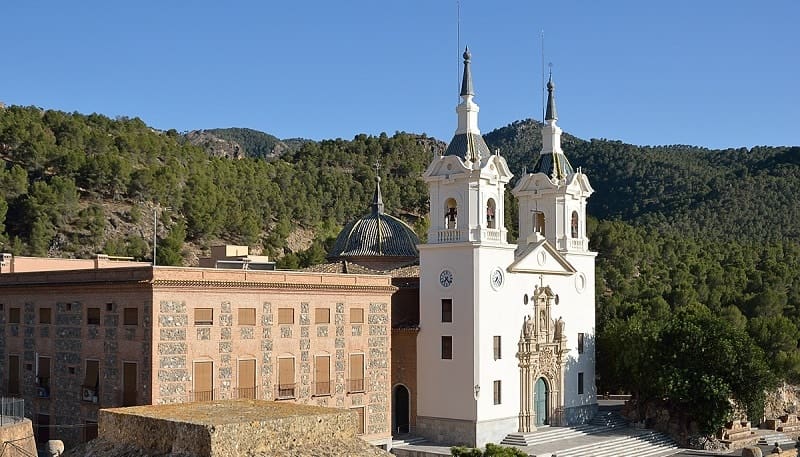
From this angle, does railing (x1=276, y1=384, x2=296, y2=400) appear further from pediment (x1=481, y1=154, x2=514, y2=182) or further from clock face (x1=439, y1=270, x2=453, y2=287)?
pediment (x1=481, y1=154, x2=514, y2=182)

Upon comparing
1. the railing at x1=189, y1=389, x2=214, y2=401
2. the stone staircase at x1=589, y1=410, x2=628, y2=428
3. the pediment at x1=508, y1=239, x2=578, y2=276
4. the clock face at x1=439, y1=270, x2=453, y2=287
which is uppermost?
the pediment at x1=508, y1=239, x2=578, y2=276

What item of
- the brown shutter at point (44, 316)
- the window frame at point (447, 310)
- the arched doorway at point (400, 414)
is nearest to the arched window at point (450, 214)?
the window frame at point (447, 310)

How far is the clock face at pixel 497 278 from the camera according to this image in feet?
129

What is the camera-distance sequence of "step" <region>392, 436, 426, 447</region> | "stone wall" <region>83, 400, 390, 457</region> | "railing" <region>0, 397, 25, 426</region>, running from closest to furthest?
"stone wall" <region>83, 400, 390, 457</region> → "railing" <region>0, 397, 25, 426</region> → "step" <region>392, 436, 426, 447</region>

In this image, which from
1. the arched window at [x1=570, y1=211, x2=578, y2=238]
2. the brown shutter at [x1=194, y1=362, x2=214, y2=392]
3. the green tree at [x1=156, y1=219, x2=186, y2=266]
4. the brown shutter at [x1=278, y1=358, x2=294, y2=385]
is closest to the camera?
the brown shutter at [x1=194, y1=362, x2=214, y2=392]

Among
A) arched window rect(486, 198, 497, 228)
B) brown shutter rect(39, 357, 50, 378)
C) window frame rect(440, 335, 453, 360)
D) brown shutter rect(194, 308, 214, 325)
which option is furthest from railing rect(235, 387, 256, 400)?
arched window rect(486, 198, 497, 228)

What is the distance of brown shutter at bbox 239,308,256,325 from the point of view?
108 feet

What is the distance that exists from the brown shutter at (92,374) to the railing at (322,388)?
25.3ft

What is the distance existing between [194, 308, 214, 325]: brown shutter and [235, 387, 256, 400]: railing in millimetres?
2557

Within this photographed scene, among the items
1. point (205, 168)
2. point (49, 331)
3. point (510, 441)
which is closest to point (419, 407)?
point (510, 441)

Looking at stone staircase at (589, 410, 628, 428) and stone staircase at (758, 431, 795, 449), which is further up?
stone staircase at (589, 410, 628, 428)

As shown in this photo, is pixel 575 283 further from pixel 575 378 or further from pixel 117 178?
pixel 117 178

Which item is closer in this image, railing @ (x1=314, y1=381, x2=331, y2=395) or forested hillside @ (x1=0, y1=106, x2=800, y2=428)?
railing @ (x1=314, y1=381, x2=331, y2=395)

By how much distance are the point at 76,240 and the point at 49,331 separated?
1157 inches
